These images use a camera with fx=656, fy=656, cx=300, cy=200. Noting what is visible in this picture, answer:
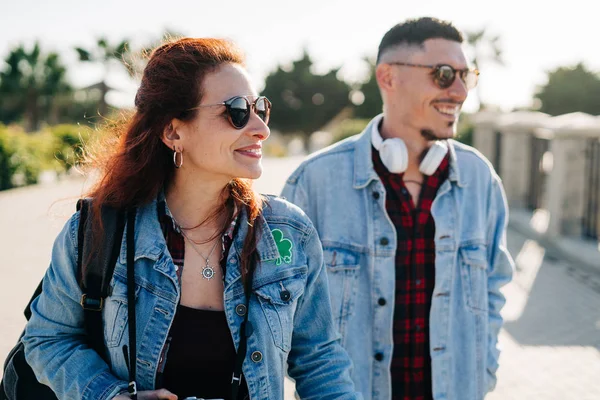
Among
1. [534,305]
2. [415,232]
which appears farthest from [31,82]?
[415,232]

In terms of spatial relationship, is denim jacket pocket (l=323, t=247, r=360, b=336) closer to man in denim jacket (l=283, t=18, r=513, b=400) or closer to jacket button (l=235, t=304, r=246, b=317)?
man in denim jacket (l=283, t=18, r=513, b=400)

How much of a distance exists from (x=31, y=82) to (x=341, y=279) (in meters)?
64.5

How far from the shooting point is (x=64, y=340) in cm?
199

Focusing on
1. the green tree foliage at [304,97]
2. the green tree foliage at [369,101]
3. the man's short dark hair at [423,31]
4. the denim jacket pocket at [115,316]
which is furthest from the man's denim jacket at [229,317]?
the green tree foliage at [304,97]

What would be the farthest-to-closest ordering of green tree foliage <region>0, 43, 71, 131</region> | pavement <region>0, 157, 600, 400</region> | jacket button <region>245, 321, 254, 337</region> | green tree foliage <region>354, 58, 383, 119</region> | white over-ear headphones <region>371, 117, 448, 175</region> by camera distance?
green tree foliage <region>0, 43, 71, 131</region>, green tree foliage <region>354, 58, 383, 119</region>, pavement <region>0, 157, 600, 400</region>, white over-ear headphones <region>371, 117, 448, 175</region>, jacket button <region>245, 321, 254, 337</region>

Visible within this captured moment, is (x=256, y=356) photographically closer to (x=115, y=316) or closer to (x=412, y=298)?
(x=115, y=316)

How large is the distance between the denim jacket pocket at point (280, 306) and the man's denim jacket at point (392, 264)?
0.77m

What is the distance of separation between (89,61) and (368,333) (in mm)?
46356

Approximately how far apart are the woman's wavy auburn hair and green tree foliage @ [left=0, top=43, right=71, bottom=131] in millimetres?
63869

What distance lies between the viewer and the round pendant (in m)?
2.14

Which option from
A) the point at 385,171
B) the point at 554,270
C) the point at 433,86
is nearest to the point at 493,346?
the point at 385,171

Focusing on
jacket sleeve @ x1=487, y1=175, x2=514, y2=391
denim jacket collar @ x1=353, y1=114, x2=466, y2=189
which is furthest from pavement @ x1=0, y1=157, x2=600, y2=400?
jacket sleeve @ x1=487, y1=175, x2=514, y2=391

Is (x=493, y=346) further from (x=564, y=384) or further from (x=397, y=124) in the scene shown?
(x=564, y=384)

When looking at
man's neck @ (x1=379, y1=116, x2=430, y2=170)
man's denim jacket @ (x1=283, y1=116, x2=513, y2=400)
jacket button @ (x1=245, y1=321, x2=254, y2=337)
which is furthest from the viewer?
man's neck @ (x1=379, y1=116, x2=430, y2=170)
